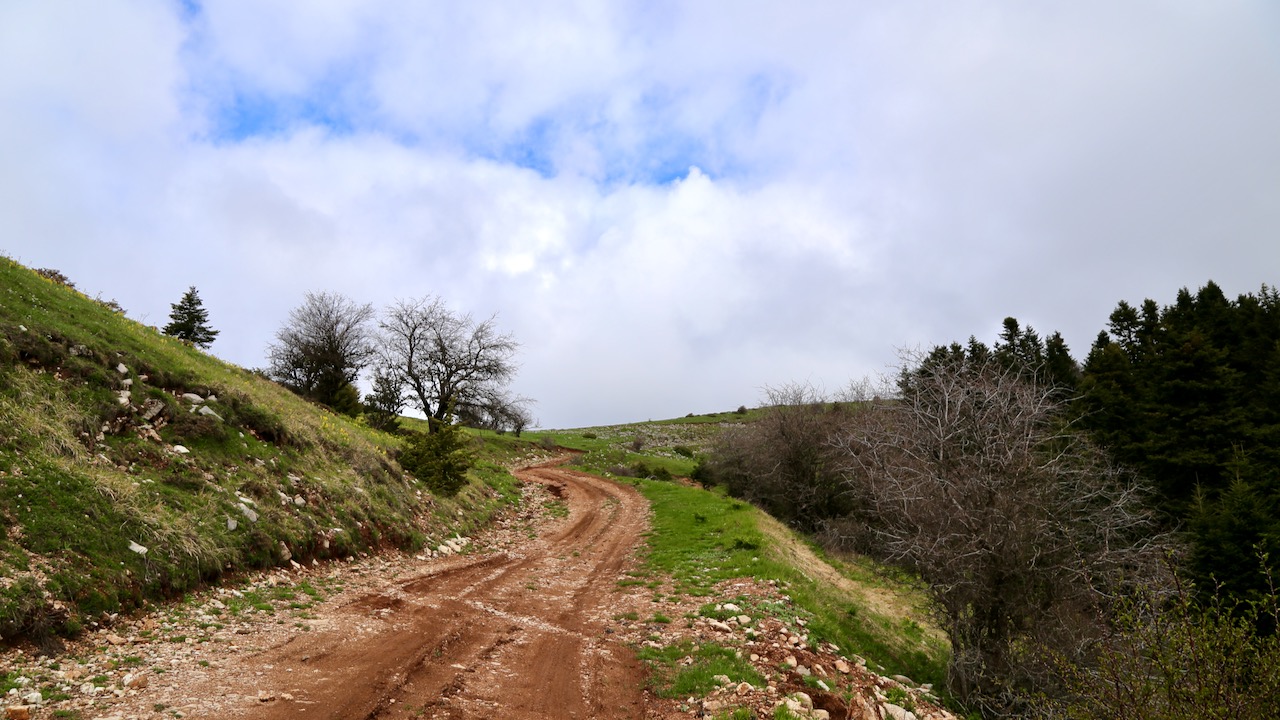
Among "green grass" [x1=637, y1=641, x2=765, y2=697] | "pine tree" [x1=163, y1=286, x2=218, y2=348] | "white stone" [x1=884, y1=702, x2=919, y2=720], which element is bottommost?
"white stone" [x1=884, y1=702, x2=919, y2=720]

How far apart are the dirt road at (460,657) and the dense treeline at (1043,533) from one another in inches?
240

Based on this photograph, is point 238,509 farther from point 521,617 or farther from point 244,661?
point 521,617

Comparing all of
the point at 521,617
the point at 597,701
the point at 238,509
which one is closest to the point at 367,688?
the point at 597,701

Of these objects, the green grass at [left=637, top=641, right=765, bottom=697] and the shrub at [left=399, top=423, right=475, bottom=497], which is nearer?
the green grass at [left=637, top=641, right=765, bottom=697]

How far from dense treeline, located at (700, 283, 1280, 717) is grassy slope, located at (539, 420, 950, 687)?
1.61 m

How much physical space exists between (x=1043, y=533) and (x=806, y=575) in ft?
23.8

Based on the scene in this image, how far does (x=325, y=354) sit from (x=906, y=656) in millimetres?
39495

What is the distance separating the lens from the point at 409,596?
1122 cm

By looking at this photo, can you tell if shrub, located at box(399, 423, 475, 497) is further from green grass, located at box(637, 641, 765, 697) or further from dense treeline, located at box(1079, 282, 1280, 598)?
dense treeline, located at box(1079, 282, 1280, 598)

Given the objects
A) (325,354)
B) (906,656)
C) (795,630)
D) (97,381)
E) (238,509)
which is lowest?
(906,656)

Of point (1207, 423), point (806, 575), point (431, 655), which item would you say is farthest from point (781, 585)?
point (1207, 423)

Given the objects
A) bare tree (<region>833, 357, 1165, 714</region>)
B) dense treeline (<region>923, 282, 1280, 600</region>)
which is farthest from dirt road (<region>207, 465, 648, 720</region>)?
dense treeline (<region>923, 282, 1280, 600</region>)

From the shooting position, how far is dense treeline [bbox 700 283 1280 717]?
6164 mm

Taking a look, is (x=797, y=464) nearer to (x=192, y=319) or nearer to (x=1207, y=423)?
(x=1207, y=423)
